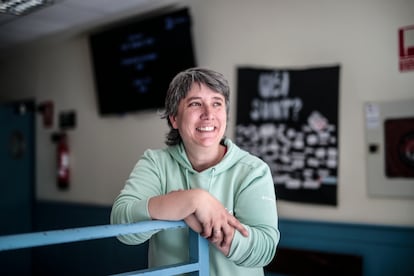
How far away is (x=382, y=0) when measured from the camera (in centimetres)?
260

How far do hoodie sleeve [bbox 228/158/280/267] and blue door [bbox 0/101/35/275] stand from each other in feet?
13.8

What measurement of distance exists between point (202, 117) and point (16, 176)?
416 centimetres

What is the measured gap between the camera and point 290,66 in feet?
9.71

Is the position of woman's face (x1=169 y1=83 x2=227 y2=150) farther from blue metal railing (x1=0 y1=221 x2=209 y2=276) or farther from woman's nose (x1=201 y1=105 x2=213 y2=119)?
blue metal railing (x1=0 y1=221 x2=209 y2=276)

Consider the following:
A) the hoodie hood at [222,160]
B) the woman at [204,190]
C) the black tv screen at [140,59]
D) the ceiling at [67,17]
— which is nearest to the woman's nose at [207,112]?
the woman at [204,190]

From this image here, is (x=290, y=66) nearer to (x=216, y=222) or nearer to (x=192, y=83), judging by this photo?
(x=192, y=83)

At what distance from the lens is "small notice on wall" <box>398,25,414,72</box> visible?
250cm

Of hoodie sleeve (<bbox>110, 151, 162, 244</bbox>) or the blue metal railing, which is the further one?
hoodie sleeve (<bbox>110, 151, 162, 244</bbox>)

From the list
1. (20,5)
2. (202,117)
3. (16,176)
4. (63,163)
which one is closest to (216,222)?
(202,117)

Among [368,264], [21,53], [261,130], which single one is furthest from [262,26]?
[21,53]

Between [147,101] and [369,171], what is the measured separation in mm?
1900

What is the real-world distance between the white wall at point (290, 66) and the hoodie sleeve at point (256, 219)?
164cm

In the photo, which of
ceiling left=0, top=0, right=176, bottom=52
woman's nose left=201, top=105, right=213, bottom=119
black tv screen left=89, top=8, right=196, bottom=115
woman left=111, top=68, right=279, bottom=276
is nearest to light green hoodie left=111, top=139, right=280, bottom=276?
woman left=111, top=68, right=279, bottom=276

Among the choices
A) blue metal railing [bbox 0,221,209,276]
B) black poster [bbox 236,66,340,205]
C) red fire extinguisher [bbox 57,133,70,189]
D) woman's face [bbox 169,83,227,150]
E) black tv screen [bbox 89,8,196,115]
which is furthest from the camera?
red fire extinguisher [bbox 57,133,70,189]
